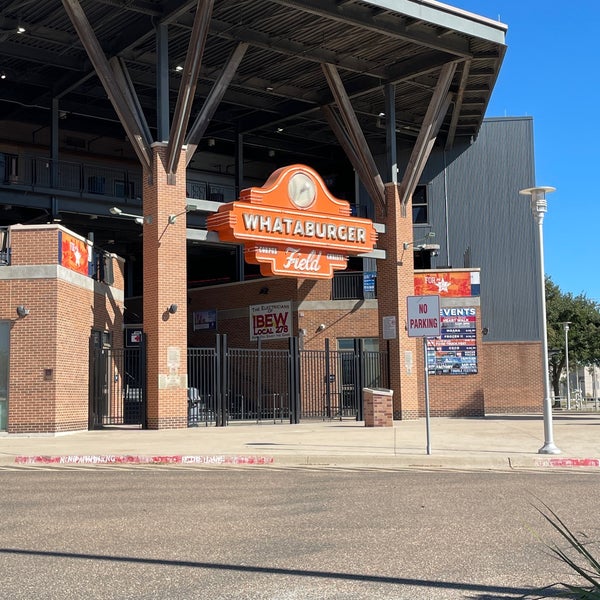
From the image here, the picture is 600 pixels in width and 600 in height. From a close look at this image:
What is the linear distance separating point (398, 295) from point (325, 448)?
1571 centimetres

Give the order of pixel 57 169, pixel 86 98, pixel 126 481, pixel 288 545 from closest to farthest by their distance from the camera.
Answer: pixel 288 545 → pixel 126 481 → pixel 57 169 → pixel 86 98

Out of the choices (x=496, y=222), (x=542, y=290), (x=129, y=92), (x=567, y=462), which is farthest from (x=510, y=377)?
(x=567, y=462)

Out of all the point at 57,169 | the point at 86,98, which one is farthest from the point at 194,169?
the point at 57,169

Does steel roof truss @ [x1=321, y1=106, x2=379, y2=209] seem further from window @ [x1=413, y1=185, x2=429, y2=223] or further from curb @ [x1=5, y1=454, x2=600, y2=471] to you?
curb @ [x1=5, y1=454, x2=600, y2=471]

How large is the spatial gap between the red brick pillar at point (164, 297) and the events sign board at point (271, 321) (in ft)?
30.4

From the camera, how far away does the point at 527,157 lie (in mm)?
39125

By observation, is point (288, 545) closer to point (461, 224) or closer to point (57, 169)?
point (57, 169)

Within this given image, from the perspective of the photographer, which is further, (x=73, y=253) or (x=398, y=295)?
(x=398, y=295)

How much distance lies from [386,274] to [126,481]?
21.3 metres

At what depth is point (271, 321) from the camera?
3612 centimetres

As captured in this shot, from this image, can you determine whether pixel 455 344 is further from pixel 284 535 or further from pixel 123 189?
pixel 284 535

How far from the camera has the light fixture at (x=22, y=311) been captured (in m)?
22.2

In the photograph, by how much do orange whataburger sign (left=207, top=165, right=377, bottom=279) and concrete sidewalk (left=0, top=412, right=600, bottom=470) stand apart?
697cm

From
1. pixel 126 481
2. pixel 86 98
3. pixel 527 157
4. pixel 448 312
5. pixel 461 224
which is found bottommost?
pixel 126 481
